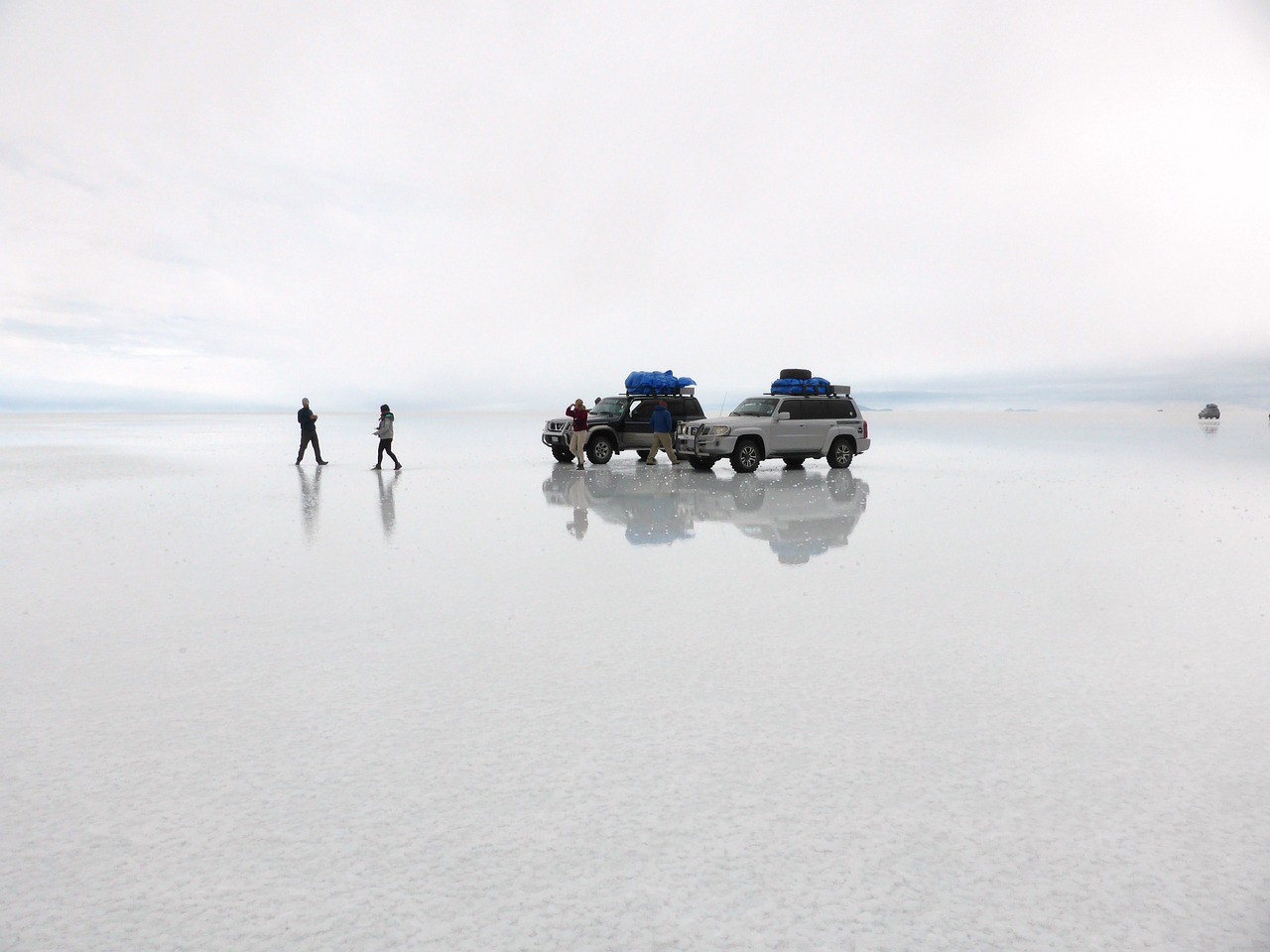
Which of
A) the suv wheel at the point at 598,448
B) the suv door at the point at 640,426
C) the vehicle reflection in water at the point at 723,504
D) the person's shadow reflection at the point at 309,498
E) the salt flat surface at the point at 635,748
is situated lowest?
the salt flat surface at the point at 635,748

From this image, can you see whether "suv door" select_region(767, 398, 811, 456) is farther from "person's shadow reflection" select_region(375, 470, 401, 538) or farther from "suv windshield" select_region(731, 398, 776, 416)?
"person's shadow reflection" select_region(375, 470, 401, 538)

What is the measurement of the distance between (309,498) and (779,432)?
12.8 meters

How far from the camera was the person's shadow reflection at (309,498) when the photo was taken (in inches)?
513

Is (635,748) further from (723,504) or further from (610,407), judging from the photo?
(610,407)

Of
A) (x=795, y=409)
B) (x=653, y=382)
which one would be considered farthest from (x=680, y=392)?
(x=795, y=409)

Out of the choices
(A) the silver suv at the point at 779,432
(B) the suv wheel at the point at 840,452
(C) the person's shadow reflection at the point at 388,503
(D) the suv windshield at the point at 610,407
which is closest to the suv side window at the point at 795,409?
(A) the silver suv at the point at 779,432

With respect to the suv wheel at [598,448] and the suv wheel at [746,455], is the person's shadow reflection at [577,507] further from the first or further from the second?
the suv wheel at [598,448]

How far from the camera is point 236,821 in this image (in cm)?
383

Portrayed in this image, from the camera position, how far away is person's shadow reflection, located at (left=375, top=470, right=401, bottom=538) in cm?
1304

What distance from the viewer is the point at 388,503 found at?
16.4m

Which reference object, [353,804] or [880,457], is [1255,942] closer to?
[353,804]

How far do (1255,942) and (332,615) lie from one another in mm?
6754

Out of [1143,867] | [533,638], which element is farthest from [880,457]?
[1143,867]

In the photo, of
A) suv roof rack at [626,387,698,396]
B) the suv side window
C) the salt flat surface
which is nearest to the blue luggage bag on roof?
suv roof rack at [626,387,698,396]
